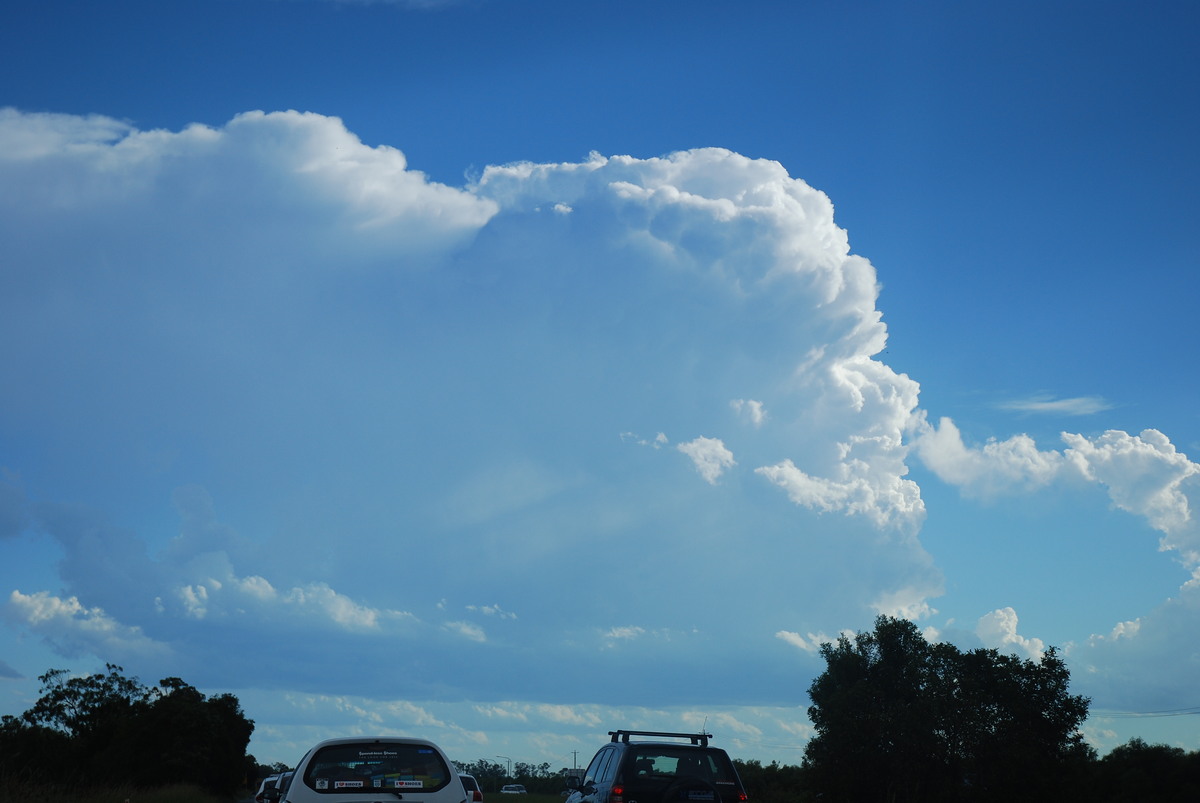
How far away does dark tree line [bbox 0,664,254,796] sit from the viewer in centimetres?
7300

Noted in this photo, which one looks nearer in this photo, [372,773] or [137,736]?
[372,773]

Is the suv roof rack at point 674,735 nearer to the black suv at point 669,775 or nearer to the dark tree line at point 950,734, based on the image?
the black suv at point 669,775

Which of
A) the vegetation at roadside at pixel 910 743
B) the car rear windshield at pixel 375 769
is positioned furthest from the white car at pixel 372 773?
the vegetation at roadside at pixel 910 743

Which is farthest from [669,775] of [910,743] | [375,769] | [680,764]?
[910,743]

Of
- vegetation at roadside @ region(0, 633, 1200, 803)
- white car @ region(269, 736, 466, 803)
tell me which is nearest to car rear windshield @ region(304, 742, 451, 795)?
white car @ region(269, 736, 466, 803)

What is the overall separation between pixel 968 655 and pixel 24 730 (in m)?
73.8

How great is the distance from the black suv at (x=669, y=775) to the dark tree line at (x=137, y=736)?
65.5 m

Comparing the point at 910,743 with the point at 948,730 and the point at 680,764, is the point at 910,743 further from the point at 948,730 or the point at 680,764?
the point at 680,764

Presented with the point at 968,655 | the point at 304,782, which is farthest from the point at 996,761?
the point at 304,782

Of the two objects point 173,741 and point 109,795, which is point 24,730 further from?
point 109,795

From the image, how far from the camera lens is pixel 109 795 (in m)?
28.8

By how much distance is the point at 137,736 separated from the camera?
76625mm

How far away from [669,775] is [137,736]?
245 feet

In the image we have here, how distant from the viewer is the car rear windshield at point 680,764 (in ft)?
47.1
